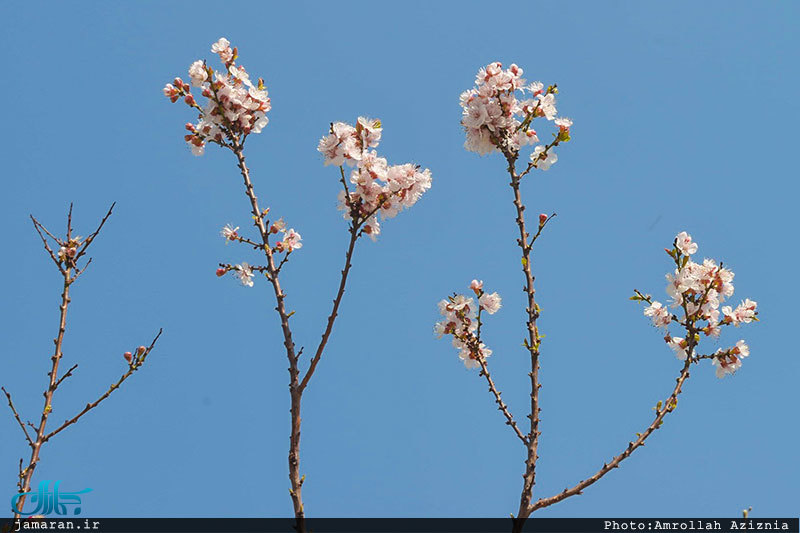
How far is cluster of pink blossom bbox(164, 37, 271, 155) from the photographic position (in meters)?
5.01

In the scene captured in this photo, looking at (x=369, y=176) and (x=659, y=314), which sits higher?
(x=369, y=176)

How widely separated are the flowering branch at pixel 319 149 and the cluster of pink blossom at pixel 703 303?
2129mm

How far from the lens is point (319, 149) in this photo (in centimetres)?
466

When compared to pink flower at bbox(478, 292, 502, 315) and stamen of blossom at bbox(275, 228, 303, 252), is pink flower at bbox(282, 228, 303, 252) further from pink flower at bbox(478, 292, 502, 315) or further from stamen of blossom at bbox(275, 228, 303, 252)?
pink flower at bbox(478, 292, 502, 315)

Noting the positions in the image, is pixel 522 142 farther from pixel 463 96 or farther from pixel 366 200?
pixel 366 200

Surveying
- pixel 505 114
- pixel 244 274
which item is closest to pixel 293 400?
pixel 244 274

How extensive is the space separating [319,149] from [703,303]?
3.08m

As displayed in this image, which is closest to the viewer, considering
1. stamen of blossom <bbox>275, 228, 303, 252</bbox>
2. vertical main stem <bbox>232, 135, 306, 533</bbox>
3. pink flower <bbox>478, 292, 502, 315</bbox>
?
vertical main stem <bbox>232, 135, 306, 533</bbox>

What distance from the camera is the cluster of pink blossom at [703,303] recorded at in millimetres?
5219

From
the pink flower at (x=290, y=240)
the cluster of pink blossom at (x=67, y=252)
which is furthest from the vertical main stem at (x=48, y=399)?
the pink flower at (x=290, y=240)

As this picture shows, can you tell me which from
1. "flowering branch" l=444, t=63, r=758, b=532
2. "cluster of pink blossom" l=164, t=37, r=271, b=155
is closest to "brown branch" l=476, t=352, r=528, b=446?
"flowering branch" l=444, t=63, r=758, b=532

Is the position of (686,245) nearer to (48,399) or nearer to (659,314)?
(659,314)

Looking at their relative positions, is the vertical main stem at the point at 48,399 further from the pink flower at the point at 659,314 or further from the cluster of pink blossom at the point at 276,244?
the pink flower at the point at 659,314

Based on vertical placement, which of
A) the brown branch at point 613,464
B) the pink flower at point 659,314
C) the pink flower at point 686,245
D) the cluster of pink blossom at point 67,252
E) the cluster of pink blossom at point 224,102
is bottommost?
the brown branch at point 613,464
